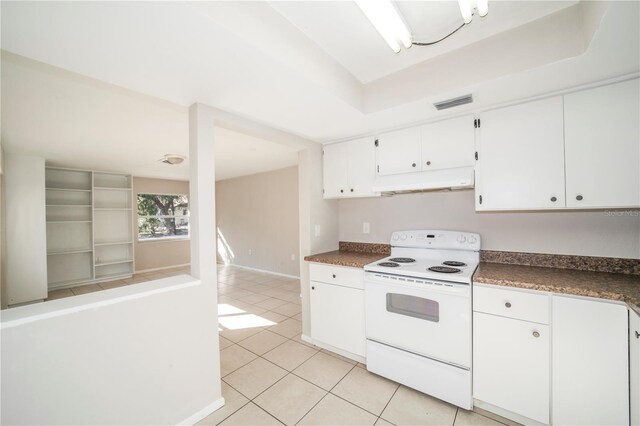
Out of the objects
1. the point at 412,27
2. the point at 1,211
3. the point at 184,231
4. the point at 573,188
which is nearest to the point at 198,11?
the point at 412,27

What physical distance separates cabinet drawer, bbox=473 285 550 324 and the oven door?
83 mm

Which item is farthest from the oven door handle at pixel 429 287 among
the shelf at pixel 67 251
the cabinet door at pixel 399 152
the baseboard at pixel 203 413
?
the shelf at pixel 67 251

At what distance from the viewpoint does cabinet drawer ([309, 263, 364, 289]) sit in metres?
2.30

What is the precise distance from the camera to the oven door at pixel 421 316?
1768mm

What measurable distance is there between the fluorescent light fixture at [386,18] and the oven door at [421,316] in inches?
62.7

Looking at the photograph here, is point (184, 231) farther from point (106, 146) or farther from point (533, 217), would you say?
point (533, 217)

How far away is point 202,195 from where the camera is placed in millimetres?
1801

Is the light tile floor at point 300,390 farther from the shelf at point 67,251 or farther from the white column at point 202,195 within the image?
the shelf at point 67,251

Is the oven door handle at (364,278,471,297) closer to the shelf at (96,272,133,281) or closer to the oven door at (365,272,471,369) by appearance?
the oven door at (365,272,471,369)

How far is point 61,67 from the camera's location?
1.36 m

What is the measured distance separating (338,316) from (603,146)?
233cm

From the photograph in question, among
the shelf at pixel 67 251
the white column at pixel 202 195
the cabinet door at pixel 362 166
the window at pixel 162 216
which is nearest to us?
the white column at pixel 202 195

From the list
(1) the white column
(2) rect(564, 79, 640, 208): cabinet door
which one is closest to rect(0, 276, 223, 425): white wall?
(1) the white column

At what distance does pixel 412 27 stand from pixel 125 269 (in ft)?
23.2
